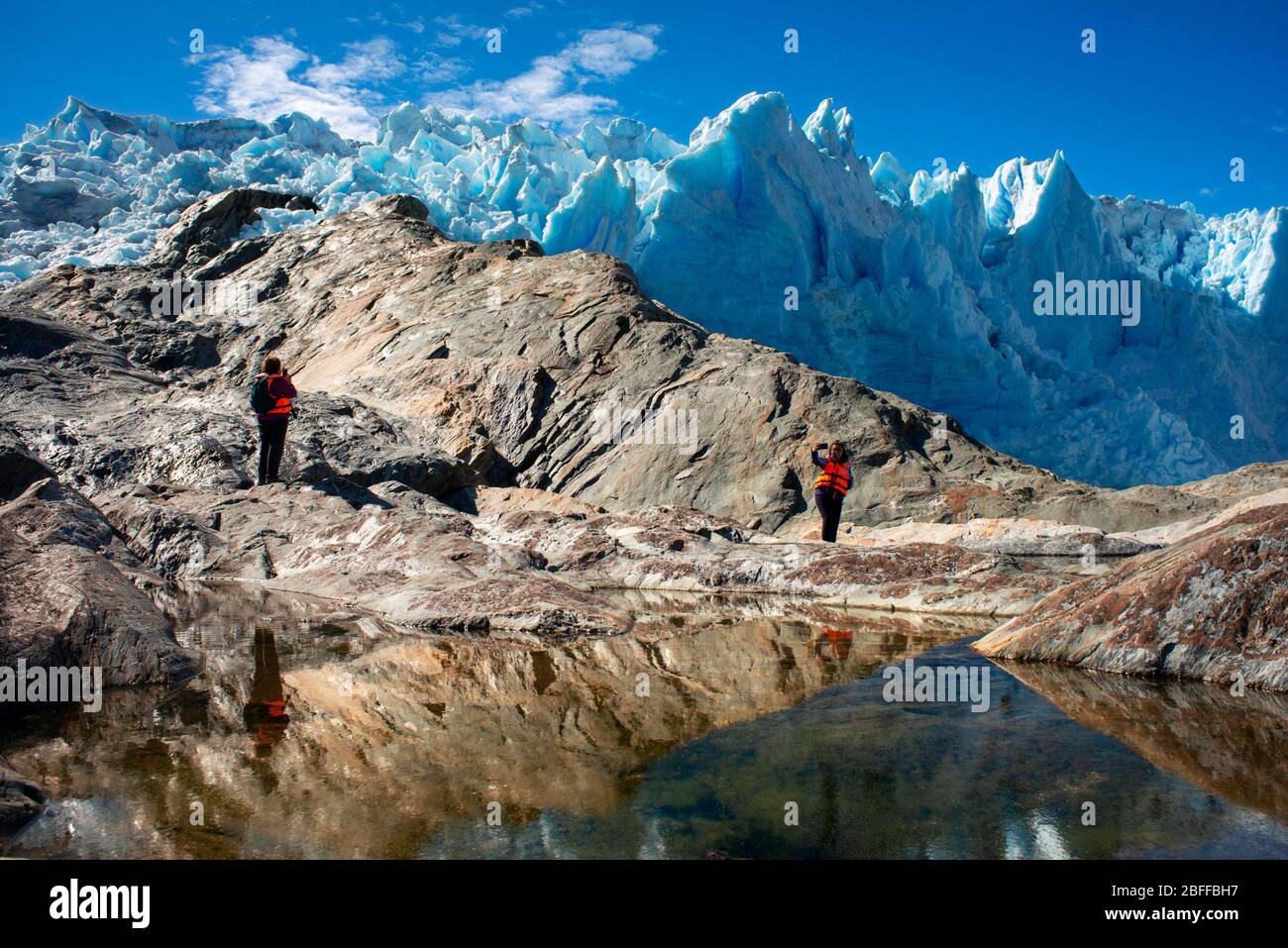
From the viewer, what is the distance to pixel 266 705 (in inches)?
159

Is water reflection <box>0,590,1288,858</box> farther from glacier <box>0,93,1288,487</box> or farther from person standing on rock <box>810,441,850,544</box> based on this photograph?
glacier <box>0,93,1288,487</box>

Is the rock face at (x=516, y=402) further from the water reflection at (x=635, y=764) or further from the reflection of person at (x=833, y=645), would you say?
the water reflection at (x=635, y=764)

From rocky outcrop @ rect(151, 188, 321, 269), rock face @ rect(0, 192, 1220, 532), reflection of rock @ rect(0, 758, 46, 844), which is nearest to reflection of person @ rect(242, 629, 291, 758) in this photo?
reflection of rock @ rect(0, 758, 46, 844)

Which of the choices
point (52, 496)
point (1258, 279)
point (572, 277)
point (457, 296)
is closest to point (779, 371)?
point (572, 277)

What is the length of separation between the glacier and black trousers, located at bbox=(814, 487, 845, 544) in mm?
20304

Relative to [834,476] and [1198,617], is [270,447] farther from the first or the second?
[1198,617]

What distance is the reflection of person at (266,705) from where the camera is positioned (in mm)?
3541

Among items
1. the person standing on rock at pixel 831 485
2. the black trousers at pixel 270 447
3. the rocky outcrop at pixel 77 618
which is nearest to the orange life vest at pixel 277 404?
the black trousers at pixel 270 447

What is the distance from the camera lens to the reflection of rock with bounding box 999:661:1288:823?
118 inches

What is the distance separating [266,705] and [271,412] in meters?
5.82

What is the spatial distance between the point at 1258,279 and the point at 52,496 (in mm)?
41036
